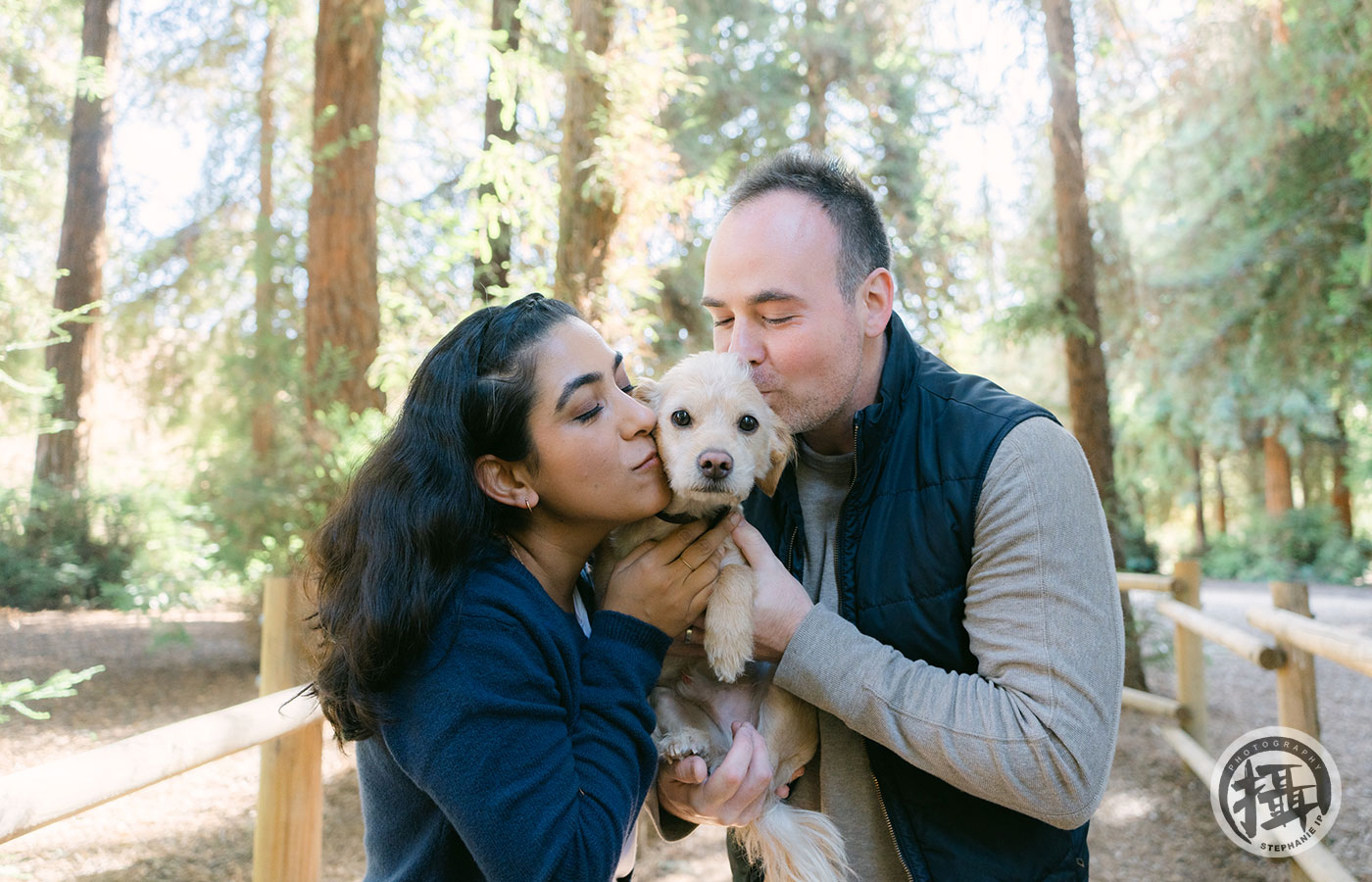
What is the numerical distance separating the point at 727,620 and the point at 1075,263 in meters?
8.34

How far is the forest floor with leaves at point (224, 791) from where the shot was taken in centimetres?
501

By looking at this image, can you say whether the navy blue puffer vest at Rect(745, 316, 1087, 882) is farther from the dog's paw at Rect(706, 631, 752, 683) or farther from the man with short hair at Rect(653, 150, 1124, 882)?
the dog's paw at Rect(706, 631, 752, 683)

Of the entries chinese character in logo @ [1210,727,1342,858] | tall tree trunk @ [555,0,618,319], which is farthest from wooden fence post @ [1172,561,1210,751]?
tall tree trunk @ [555,0,618,319]

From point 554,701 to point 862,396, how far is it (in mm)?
1236

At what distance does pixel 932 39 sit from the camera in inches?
412

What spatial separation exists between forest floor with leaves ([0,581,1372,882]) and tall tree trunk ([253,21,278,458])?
2140 millimetres

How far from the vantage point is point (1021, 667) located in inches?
71.5

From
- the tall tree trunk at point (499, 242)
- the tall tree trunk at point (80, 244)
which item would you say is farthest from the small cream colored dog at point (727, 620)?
the tall tree trunk at point (80, 244)

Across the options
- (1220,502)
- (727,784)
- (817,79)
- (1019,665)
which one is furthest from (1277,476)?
(727,784)

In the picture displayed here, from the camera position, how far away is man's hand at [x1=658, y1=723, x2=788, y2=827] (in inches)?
81.2

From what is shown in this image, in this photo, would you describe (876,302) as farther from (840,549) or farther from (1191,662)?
(1191,662)

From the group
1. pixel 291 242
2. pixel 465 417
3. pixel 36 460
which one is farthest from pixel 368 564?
pixel 36 460

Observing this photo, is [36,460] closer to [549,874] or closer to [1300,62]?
[549,874]

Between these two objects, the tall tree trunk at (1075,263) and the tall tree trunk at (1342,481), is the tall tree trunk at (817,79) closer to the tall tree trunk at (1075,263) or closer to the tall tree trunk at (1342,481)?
the tall tree trunk at (1075,263)
